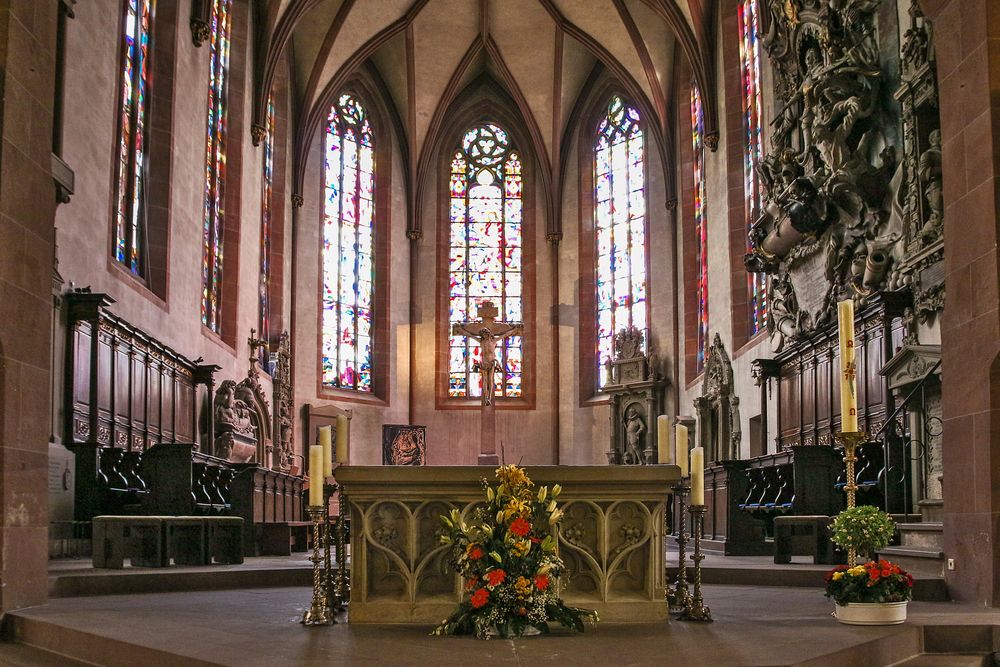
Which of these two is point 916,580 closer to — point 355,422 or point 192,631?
point 192,631

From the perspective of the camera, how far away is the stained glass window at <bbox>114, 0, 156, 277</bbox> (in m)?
15.3

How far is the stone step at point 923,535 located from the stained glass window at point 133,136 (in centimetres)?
1082

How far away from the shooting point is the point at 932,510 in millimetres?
9219

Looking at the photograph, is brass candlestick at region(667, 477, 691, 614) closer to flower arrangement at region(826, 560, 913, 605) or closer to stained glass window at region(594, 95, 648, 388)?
flower arrangement at region(826, 560, 913, 605)

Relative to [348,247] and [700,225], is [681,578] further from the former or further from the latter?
[348,247]

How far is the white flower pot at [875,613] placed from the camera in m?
5.87

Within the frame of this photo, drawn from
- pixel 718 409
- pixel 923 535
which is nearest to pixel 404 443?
pixel 718 409

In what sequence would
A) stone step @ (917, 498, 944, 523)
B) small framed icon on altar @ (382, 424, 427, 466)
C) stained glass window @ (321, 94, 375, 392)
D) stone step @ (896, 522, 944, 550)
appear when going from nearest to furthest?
stone step @ (896, 522, 944, 550) → stone step @ (917, 498, 944, 523) → small framed icon on altar @ (382, 424, 427, 466) → stained glass window @ (321, 94, 375, 392)

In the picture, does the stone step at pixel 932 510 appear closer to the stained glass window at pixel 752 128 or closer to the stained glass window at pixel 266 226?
the stained glass window at pixel 752 128

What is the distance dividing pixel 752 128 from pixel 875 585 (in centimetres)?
1495

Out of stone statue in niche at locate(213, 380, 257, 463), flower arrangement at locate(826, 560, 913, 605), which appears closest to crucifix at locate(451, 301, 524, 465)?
stone statue in niche at locate(213, 380, 257, 463)

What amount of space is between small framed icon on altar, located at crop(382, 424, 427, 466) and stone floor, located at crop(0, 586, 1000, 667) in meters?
16.9

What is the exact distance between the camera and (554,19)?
25859 millimetres

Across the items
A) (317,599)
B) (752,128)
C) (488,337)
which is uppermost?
(752,128)
